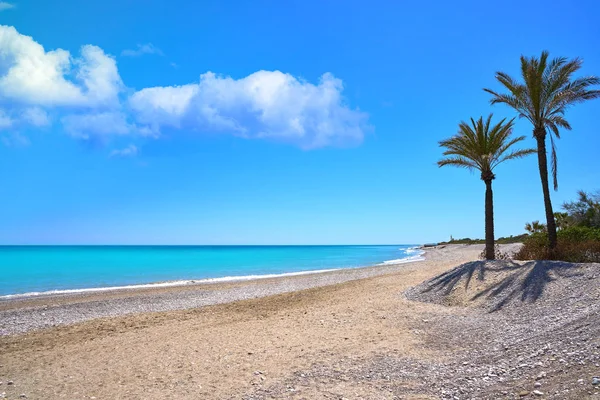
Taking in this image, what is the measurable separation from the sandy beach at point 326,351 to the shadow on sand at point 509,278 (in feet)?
0.70

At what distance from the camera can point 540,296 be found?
10508 millimetres

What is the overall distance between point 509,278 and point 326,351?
7.60 m

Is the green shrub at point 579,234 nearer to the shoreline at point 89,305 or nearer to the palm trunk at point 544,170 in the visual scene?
the palm trunk at point 544,170

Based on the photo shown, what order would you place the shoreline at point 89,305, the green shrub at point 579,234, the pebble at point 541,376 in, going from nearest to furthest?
the pebble at point 541,376 < the shoreline at point 89,305 < the green shrub at point 579,234

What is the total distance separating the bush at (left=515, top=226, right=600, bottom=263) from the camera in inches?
567

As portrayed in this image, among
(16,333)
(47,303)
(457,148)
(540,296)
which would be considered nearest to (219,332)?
(16,333)

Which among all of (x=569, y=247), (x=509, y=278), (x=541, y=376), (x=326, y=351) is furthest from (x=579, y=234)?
(x=326, y=351)

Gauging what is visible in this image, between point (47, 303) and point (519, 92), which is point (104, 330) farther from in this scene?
point (519, 92)

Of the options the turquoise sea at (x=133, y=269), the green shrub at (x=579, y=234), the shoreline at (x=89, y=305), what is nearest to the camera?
the shoreline at (x=89, y=305)

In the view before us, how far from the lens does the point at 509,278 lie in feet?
41.0

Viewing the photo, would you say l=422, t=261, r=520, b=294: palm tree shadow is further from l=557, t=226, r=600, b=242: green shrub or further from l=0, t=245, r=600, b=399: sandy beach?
l=557, t=226, r=600, b=242: green shrub

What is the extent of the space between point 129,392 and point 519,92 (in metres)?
17.9

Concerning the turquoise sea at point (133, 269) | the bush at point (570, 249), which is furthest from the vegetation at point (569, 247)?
the turquoise sea at point (133, 269)

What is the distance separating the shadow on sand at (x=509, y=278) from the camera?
11125 millimetres
